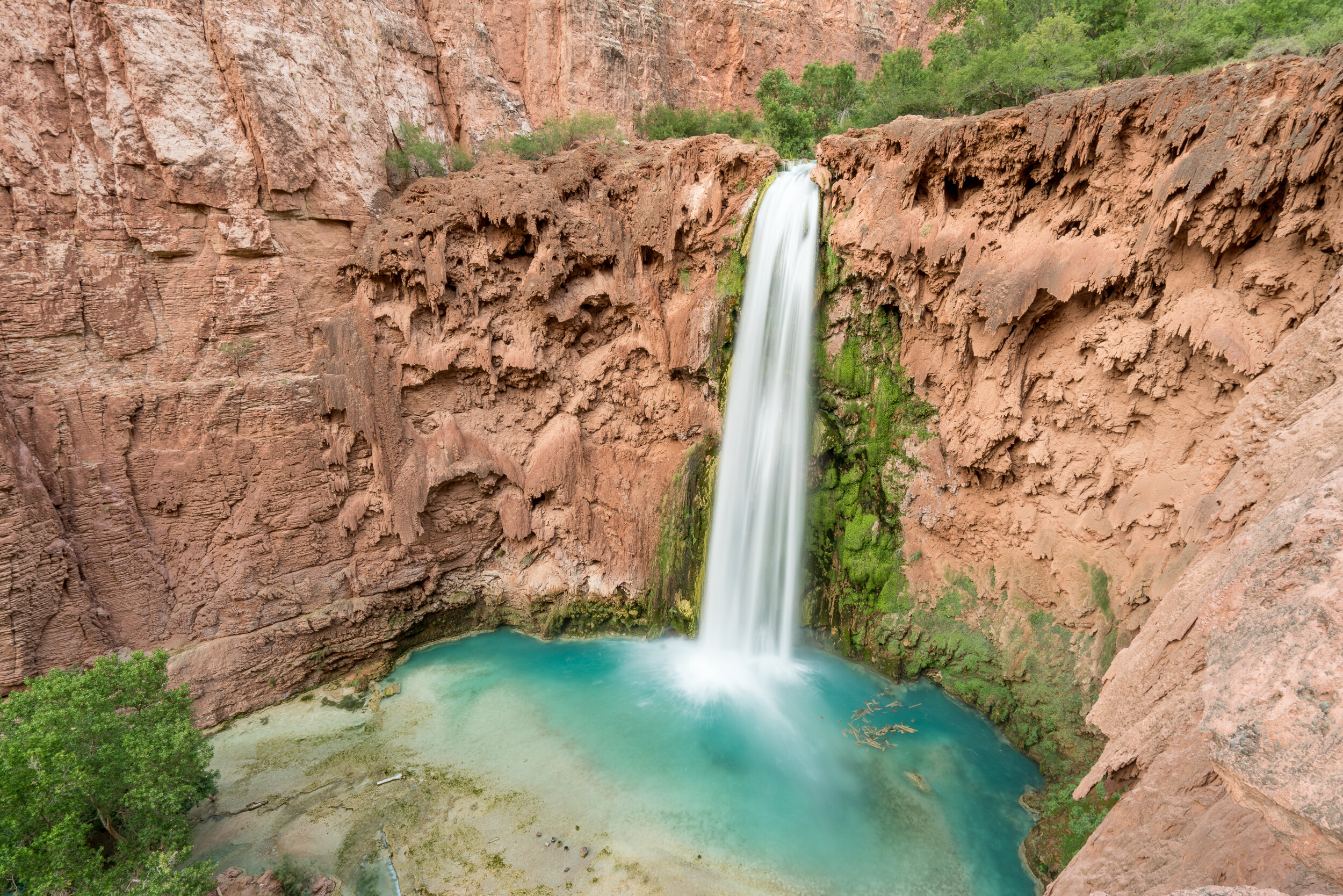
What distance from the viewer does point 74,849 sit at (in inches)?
232

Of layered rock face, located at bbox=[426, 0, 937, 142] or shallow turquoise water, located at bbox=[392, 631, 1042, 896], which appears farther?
layered rock face, located at bbox=[426, 0, 937, 142]

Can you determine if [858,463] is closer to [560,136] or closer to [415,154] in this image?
[560,136]

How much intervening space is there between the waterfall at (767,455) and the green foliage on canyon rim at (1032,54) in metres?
5.66

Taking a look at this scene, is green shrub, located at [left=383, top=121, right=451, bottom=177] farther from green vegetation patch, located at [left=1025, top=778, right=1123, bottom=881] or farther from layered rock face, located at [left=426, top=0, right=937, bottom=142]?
green vegetation patch, located at [left=1025, top=778, right=1123, bottom=881]

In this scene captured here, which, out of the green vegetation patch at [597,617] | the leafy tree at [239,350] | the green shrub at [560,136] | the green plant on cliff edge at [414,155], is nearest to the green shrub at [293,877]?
the green vegetation patch at [597,617]

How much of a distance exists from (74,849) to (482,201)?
428 inches

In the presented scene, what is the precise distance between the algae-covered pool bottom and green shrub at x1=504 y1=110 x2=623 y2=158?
12.2 meters

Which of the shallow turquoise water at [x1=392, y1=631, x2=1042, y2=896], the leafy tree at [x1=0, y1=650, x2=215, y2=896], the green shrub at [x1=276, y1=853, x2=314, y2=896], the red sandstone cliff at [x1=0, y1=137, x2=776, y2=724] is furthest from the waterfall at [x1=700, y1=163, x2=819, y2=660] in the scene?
the leafy tree at [x1=0, y1=650, x2=215, y2=896]

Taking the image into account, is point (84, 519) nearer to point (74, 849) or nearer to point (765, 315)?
point (74, 849)

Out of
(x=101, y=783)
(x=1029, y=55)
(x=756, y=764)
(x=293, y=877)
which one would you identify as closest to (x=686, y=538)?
(x=756, y=764)

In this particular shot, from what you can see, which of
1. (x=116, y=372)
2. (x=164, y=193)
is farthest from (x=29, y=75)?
(x=116, y=372)

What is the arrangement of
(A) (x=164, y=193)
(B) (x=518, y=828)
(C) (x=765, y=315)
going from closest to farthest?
(B) (x=518, y=828), (A) (x=164, y=193), (C) (x=765, y=315)

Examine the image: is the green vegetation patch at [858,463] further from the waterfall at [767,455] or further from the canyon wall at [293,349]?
the canyon wall at [293,349]

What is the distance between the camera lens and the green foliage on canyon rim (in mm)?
11938
